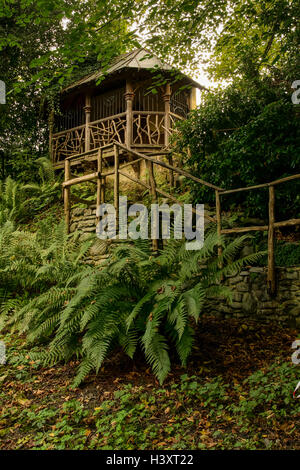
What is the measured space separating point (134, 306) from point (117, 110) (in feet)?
34.5

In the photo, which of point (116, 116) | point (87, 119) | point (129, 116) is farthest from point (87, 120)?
point (129, 116)

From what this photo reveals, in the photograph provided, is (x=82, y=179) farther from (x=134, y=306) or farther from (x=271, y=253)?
(x=271, y=253)

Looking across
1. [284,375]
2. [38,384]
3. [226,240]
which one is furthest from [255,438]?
[226,240]

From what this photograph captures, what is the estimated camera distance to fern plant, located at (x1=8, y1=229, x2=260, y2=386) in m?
3.28

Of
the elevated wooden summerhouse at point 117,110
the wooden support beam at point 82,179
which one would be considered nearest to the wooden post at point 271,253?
the wooden support beam at point 82,179

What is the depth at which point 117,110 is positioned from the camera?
12625 mm

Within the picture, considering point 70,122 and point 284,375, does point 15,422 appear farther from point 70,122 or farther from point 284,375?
point 70,122

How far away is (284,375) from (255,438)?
86 centimetres

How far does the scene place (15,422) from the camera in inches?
121

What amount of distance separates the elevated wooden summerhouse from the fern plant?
7021 millimetres

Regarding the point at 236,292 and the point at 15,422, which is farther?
the point at 236,292

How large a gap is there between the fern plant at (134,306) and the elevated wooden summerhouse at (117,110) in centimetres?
702

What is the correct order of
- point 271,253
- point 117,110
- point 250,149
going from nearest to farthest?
point 271,253 → point 250,149 → point 117,110

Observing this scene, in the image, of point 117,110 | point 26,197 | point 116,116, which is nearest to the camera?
point 26,197
